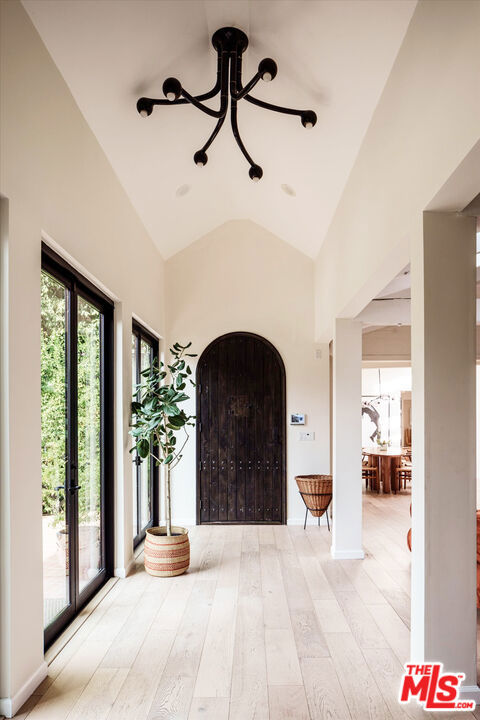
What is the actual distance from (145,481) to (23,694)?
137 inches

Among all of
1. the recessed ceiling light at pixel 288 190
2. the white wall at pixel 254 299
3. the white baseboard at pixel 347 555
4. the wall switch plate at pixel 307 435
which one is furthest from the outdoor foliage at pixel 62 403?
the wall switch plate at pixel 307 435

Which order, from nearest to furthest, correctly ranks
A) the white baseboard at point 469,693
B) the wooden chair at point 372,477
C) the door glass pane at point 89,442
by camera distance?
1. the white baseboard at point 469,693
2. the door glass pane at point 89,442
3. the wooden chair at point 372,477

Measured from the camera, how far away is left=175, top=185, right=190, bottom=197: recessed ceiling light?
17.1ft

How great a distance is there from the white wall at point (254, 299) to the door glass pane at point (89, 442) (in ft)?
8.44

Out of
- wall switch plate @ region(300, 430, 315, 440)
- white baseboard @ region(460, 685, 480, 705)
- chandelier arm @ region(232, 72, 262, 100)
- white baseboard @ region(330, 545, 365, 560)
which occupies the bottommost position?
white baseboard @ region(330, 545, 365, 560)

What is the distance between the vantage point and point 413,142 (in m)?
2.63

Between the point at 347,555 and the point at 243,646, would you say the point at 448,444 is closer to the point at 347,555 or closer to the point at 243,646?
the point at 243,646

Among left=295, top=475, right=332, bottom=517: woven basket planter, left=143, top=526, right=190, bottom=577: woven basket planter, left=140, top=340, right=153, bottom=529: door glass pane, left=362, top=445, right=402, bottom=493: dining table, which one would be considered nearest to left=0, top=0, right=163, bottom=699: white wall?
left=143, top=526, right=190, bottom=577: woven basket planter

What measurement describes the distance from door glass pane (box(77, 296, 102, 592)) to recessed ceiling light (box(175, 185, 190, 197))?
1.69 m

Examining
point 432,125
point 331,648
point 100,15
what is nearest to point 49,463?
point 331,648

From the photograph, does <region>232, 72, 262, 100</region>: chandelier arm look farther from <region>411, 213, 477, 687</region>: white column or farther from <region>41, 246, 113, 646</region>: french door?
<region>41, 246, 113, 646</region>: french door

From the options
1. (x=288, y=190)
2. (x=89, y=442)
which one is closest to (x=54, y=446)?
(x=89, y=442)

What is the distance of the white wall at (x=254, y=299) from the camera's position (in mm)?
6723

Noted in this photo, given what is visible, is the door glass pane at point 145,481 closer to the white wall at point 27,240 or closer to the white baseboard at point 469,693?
the white wall at point 27,240
